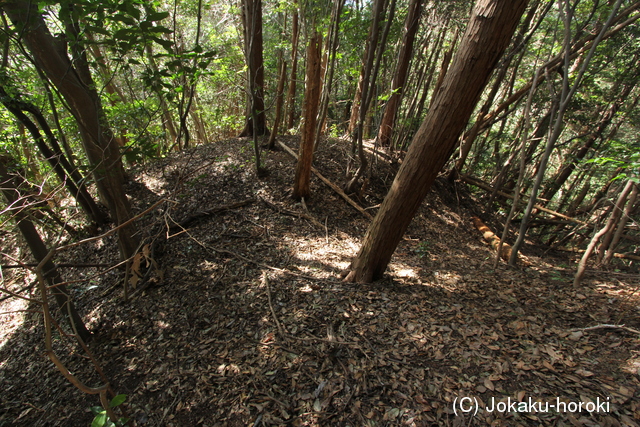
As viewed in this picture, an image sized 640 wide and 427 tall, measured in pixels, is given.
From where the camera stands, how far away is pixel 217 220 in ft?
18.1

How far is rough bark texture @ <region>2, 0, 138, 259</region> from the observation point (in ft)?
10.3

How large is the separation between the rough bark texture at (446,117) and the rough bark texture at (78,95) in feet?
10.8

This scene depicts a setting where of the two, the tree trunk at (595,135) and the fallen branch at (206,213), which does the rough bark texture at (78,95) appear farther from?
the tree trunk at (595,135)

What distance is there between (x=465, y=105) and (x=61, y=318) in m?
6.18

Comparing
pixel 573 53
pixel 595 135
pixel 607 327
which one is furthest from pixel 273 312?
pixel 595 135

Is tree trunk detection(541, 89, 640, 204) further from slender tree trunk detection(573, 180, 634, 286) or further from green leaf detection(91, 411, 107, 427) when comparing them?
green leaf detection(91, 411, 107, 427)

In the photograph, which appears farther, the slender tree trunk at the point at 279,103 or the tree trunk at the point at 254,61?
the slender tree trunk at the point at 279,103

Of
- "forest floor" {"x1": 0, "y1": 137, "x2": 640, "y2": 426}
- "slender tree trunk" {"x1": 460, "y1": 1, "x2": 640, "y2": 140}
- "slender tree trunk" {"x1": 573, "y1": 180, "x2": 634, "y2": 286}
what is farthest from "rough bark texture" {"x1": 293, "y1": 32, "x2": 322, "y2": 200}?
"slender tree trunk" {"x1": 573, "y1": 180, "x2": 634, "y2": 286}

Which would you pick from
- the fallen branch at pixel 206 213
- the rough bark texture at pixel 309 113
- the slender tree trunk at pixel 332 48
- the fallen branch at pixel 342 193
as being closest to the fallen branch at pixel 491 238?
the fallen branch at pixel 342 193

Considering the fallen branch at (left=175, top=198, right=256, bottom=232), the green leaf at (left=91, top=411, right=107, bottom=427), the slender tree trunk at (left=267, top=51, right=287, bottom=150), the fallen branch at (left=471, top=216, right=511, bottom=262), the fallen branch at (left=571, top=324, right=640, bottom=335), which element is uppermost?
the slender tree trunk at (left=267, top=51, right=287, bottom=150)

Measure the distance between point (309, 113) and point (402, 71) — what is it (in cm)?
388

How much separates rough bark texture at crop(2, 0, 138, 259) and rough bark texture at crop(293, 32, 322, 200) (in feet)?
10.3

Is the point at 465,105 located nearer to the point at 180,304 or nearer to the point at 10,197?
the point at 180,304

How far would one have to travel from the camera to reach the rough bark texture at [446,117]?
2486mm
